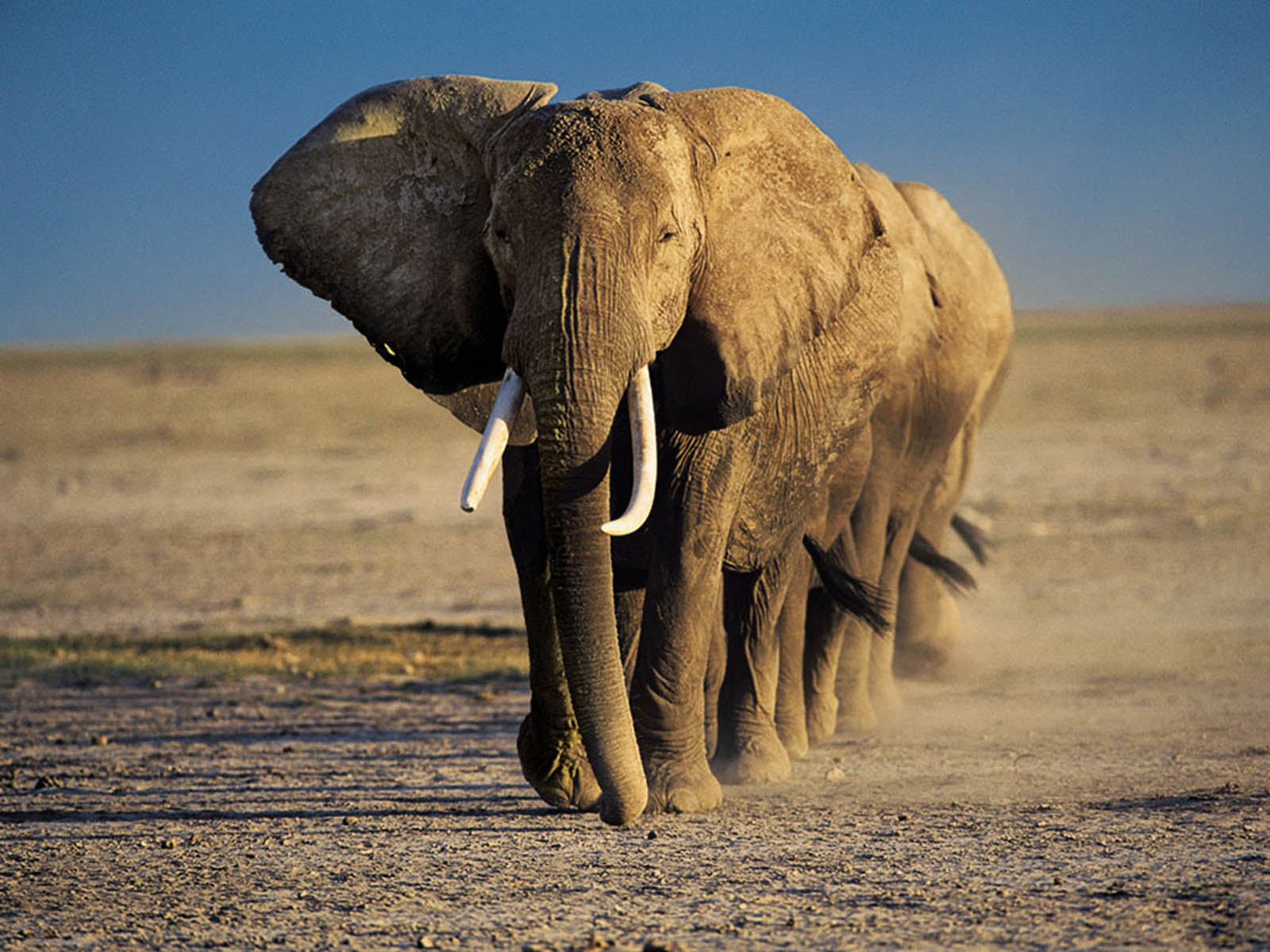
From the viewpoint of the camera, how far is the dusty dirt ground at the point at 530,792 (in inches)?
208

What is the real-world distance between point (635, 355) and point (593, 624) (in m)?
0.93

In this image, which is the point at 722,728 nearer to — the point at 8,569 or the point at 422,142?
the point at 422,142

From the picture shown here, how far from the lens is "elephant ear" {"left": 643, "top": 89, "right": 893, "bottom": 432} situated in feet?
21.1

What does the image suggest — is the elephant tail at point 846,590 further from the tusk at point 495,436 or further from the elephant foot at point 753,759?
the tusk at point 495,436

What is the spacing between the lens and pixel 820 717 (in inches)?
355

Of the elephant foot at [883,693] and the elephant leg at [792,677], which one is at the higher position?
the elephant leg at [792,677]

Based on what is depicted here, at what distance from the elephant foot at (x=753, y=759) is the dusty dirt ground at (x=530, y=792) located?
0.44 feet

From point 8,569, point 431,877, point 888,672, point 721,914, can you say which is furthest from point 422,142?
point 8,569

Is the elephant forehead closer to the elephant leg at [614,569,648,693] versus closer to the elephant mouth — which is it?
the elephant mouth

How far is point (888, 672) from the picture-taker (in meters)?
10.2

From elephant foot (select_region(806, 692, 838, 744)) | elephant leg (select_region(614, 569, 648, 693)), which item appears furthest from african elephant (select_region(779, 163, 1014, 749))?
elephant leg (select_region(614, 569, 648, 693))

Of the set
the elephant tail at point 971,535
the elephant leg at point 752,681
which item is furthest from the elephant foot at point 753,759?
the elephant tail at point 971,535

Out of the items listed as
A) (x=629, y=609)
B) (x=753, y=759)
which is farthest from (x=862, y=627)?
(x=629, y=609)

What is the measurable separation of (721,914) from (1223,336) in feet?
232
